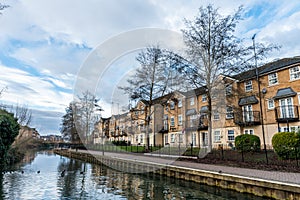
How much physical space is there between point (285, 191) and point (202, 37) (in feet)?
45.0

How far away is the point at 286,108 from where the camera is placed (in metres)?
21.6

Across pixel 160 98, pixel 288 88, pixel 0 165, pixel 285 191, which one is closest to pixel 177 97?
pixel 160 98

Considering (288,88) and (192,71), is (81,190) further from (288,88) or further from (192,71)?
(288,88)

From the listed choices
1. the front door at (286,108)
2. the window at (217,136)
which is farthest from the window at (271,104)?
the window at (217,136)

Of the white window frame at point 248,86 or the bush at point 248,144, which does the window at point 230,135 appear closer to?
the white window frame at point 248,86

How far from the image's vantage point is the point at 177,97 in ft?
116

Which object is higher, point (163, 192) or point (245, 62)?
point (245, 62)

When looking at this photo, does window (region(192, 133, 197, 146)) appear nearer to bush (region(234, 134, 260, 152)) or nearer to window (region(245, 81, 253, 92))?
window (region(245, 81, 253, 92))

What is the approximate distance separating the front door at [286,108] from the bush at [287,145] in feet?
27.5

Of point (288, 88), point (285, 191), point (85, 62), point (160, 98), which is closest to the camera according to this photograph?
point (285, 191)

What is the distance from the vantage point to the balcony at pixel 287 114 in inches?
814

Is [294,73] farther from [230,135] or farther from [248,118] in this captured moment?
[230,135]

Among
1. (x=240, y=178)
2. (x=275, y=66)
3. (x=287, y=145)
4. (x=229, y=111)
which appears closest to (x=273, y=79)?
(x=275, y=66)

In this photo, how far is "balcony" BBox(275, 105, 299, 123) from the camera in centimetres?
2069
